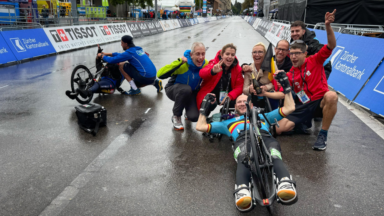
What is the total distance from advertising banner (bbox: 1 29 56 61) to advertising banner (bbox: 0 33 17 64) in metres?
0.15

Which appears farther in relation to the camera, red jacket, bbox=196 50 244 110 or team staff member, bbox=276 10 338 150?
red jacket, bbox=196 50 244 110

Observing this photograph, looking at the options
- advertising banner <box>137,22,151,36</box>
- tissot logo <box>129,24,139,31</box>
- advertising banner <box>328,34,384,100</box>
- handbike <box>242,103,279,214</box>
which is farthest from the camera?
advertising banner <box>137,22,151,36</box>

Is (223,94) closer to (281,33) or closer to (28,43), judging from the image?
(28,43)

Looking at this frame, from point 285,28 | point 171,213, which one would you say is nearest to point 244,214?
point 171,213

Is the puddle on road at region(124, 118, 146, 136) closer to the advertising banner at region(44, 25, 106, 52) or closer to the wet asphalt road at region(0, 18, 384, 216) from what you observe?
the wet asphalt road at region(0, 18, 384, 216)

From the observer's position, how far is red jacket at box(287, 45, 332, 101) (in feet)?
15.3

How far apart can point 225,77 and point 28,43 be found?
37.1ft

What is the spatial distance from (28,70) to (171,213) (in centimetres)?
1000

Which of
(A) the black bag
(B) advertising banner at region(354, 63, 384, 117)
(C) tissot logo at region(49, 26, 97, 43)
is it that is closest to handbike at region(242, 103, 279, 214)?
(A) the black bag

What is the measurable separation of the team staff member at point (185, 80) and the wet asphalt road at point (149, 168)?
0.32 meters

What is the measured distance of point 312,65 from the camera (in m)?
4.67

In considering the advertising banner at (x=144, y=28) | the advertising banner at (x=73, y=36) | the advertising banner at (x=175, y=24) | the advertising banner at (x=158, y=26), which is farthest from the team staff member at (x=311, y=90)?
the advertising banner at (x=175, y=24)

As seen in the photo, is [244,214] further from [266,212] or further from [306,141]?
[306,141]

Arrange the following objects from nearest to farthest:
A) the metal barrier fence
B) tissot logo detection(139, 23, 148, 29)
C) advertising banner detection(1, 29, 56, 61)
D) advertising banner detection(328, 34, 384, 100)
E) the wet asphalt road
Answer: the wet asphalt road → advertising banner detection(328, 34, 384, 100) → advertising banner detection(1, 29, 56, 61) → the metal barrier fence → tissot logo detection(139, 23, 148, 29)
